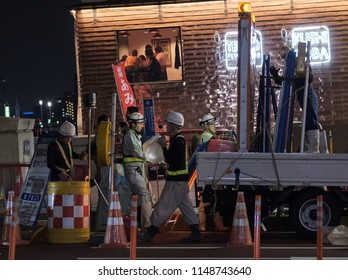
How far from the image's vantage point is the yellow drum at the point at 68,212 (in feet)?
45.0

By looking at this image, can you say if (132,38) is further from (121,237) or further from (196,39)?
(121,237)

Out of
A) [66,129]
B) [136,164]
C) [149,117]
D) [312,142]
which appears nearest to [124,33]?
[149,117]

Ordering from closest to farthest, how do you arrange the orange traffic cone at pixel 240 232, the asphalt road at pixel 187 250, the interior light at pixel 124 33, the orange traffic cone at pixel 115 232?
the asphalt road at pixel 187 250 < the orange traffic cone at pixel 240 232 < the orange traffic cone at pixel 115 232 < the interior light at pixel 124 33

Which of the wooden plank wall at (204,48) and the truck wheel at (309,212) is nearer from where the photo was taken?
the truck wheel at (309,212)

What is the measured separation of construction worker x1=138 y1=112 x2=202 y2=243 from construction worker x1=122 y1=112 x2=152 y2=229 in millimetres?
969

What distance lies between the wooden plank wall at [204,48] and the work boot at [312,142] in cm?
1167

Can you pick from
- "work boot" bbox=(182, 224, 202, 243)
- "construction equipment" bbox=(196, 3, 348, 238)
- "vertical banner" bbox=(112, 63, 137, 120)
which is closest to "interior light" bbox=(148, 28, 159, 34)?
"vertical banner" bbox=(112, 63, 137, 120)

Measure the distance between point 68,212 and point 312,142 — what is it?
13.1 feet

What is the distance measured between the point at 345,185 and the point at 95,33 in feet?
46.8

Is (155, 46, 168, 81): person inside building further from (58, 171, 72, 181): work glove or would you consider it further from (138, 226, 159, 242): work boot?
(138, 226, 159, 242): work boot

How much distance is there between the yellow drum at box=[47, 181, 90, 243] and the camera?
13703 mm

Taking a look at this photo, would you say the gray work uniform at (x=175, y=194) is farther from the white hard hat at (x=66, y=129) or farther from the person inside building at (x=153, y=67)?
the person inside building at (x=153, y=67)

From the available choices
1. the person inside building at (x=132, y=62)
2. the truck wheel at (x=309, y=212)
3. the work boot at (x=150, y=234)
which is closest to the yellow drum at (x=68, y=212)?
the work boot at (x=150, y=234)
